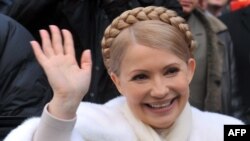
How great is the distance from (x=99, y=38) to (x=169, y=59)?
45.7 inches

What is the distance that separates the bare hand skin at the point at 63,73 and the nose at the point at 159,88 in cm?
28

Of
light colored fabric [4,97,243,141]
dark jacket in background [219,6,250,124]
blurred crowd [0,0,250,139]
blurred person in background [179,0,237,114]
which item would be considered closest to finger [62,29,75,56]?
light colored fabric [4,97,243,141]

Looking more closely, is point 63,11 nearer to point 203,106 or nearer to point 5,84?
point 5,84

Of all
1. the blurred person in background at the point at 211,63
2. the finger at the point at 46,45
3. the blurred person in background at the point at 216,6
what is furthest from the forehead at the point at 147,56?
the blurred person in background at the point at 216,6

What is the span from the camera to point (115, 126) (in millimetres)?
2506

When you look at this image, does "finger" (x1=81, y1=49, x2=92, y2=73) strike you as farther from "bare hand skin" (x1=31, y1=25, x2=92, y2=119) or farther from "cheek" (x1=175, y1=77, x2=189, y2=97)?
"cheek" (x1=175, y1=77, x2=189, y2=97)

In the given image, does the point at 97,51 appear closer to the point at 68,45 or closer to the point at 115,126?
the point at 115,126

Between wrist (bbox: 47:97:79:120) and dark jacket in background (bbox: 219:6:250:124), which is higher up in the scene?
wrist (bbox: 47:97:79:120)

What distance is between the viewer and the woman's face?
2.44m

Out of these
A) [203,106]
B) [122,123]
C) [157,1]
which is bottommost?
[203,106]

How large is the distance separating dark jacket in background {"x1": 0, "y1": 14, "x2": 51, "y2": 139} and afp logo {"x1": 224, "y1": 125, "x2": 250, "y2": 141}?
853mm

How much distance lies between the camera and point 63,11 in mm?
3607

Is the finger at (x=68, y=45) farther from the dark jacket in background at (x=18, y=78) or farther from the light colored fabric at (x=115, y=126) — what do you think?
the dark jacket in background at (x=18, y=78)

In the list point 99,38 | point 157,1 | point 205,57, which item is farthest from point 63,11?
point 205,57
